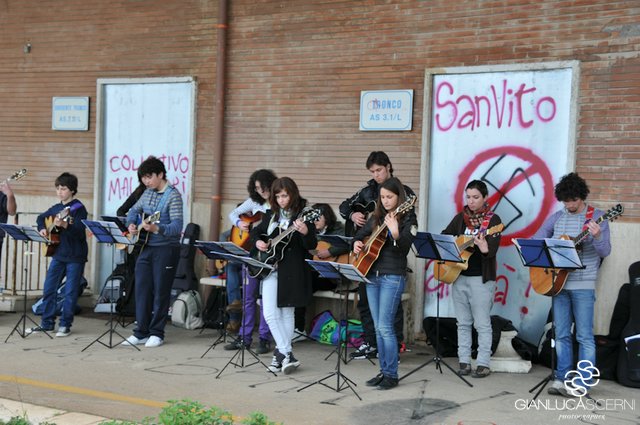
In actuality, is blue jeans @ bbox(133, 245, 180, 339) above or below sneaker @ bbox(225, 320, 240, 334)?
above

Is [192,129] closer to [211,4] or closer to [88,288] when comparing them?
[211,4]

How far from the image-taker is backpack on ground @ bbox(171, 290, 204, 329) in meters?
11.0

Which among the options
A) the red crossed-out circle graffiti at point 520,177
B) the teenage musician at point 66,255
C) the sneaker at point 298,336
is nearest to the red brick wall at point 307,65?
the red crossed-out circle graffiti at point 520,177

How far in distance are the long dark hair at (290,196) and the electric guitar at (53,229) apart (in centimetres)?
300

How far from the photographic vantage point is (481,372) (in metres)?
8.35

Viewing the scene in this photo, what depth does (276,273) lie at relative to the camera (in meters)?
A: 8.30

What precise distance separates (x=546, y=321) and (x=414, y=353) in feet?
4.87

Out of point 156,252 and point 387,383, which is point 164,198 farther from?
point 387,383

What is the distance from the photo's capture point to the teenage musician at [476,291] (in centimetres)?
832

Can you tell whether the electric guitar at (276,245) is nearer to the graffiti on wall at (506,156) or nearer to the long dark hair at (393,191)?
the long dark hair at (393,191)

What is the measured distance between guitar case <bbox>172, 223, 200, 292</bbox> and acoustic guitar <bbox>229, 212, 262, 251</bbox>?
1020 millimetres

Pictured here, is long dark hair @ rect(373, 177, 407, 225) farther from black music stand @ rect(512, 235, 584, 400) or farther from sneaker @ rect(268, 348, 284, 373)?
sneaker @ rect(268, 348, 284, 373)

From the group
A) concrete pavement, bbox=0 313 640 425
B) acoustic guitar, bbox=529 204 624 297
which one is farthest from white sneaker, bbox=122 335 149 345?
acoustic guitar, bbox=529 204 624 297

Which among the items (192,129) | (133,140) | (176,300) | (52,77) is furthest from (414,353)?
(52,77)
